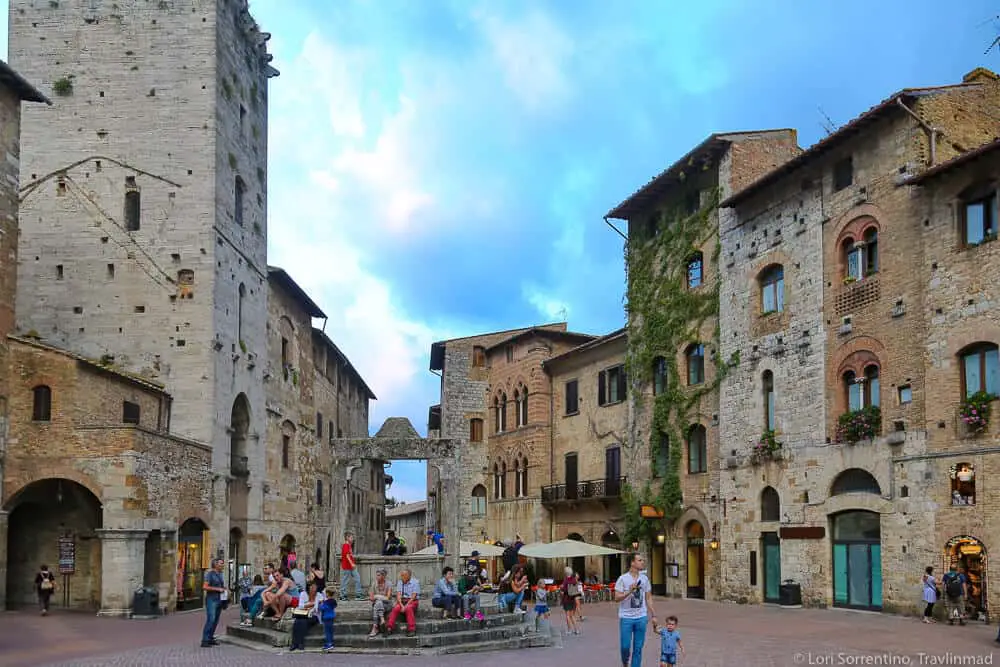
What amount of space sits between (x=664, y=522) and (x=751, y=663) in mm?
20245

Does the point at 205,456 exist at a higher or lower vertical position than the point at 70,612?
higher

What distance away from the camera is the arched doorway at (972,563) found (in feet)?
78.4

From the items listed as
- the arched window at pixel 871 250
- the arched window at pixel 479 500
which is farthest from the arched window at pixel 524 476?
the arched window at pixel 871 250

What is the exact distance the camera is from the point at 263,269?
135 ft

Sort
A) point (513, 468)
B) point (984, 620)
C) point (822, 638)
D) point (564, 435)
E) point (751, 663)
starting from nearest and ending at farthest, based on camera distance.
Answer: point (751, 663) < point (822, 638) < point (984, 620) < point (564, 435) < point (513, 468)

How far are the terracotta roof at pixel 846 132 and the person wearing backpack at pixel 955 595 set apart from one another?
11.3 metres

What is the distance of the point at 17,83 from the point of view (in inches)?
1147

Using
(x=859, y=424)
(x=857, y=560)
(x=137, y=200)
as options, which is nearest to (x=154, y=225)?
(x=137, y=200)

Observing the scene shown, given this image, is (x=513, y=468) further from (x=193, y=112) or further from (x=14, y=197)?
(x=14, y=197)

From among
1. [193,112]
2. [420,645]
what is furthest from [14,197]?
[420,645]

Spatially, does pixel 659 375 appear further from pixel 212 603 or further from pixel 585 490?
pixel 212 603

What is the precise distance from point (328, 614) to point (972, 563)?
569 inches

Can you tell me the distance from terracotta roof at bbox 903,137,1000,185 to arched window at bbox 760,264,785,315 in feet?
19.6

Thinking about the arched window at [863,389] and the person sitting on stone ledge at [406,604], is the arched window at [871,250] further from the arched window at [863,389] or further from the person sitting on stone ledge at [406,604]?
the person sitting on stone ledge at [406,604]
